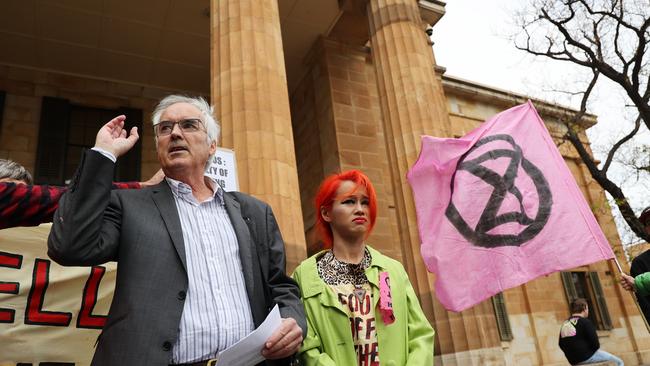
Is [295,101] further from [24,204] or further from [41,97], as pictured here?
[24,204]

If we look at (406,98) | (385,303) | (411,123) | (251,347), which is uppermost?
(406,98)

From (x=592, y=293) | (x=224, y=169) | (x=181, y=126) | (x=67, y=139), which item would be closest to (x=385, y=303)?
(x=181, y=126)

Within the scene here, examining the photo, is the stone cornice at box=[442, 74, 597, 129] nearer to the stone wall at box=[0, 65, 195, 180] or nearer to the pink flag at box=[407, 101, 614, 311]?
the stone wall at box=[0, 65, 195, 180]

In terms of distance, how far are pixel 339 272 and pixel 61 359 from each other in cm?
194

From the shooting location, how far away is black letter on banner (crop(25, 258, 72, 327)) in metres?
3.01

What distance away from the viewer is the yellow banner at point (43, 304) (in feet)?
9.57

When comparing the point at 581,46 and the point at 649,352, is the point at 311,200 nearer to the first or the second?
the point at 581,46

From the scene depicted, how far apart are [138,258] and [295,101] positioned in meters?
11.6

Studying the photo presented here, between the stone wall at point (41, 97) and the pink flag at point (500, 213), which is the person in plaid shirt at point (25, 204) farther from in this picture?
the stone wall at point (41, 97)

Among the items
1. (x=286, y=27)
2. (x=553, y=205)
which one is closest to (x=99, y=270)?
(x=553, y=205)

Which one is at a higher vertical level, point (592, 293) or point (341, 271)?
point (592, 293)

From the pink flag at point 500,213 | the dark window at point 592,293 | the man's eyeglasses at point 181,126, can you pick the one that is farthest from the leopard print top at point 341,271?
the dark window at point 592,293

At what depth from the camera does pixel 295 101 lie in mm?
13070

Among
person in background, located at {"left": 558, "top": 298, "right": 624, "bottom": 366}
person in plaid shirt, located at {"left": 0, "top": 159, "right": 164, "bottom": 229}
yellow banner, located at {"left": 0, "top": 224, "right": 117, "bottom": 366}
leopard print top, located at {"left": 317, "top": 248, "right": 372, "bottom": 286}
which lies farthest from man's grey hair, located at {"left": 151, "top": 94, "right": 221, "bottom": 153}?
person in background, located at {"left": 558, "top": 298, "right": 624, "bottom": 366}
